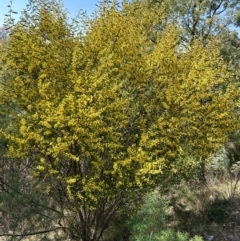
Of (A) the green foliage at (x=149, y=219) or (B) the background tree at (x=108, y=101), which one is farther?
(A) the green foliage at (x=149, y=219)

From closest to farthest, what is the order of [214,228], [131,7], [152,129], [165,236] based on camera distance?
1. [165,236]
2. [152,129]
3. [131,7]
4. [214,228]

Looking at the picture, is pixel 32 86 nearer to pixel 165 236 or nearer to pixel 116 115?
pixel 116 115

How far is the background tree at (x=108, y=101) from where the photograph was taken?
17.4 ft

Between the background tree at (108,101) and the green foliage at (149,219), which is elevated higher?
the background tree at (108,101)

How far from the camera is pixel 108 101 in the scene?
5.44 m

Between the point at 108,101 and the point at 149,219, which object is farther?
the point at 149,219

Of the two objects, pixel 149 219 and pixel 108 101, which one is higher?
pixel 108 101

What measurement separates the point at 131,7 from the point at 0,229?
224 inches

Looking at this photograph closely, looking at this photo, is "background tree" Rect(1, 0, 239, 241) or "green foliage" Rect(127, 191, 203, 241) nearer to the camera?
"background tree" Rect(1, 0, 239, 241)

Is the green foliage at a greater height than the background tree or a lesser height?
lesser

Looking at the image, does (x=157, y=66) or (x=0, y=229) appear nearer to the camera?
(x=157, y=66)

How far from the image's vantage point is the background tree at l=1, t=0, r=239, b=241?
5316mm

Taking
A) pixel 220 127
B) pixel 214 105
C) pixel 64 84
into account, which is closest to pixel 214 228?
pixel 220 127

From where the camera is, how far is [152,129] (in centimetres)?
596
